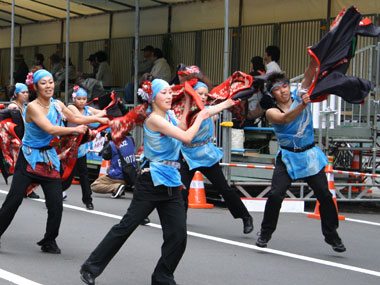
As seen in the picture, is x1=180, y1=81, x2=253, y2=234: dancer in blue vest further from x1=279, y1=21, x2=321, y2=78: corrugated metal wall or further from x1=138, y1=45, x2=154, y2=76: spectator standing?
x1=138, y1=45, x2=154, y2=76: spectator standing

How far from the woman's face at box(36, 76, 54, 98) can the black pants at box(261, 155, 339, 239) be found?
2.54 meters

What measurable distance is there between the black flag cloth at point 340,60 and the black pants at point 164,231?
7.20 feet

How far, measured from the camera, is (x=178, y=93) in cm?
770

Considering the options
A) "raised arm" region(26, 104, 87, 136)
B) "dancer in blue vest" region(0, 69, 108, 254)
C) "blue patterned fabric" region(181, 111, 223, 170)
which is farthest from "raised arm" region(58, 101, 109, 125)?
"blue patterned fabric" region(181, 111, 223, 170)

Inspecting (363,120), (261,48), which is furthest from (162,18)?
(363,120)

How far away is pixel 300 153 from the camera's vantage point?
306 inches

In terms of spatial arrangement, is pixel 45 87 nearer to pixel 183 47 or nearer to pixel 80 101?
pixel 80 101

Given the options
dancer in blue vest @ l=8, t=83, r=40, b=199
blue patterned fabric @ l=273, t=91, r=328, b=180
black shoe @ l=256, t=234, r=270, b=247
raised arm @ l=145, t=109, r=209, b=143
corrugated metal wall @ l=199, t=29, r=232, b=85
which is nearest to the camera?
raised arm @ l=145, t=109, r=209, b=143

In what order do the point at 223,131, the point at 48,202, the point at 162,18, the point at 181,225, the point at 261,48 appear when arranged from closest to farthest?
the point at 181,225, the point at 48,202, the point at 223,131, the point at 261,48, the point at 162,18

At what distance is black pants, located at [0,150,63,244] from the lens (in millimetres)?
7172

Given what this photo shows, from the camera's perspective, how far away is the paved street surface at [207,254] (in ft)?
21.3

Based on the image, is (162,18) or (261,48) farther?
(162,18)

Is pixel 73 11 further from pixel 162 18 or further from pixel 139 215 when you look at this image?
pixel 139 215

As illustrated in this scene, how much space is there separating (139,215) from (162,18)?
12697 mm
